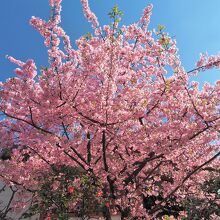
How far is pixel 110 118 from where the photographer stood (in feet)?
26.2

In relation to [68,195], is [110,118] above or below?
above

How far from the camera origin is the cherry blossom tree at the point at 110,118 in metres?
7.48

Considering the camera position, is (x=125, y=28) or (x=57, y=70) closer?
(x=57, y=70)

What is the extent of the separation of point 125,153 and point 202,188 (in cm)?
449

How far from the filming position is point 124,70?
383 inches

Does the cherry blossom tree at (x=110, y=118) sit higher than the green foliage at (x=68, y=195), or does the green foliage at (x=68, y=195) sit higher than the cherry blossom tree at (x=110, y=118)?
the cherry blossom tree at (x=110, y=118)

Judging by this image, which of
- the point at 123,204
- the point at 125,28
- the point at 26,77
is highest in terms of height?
the point at 125,28

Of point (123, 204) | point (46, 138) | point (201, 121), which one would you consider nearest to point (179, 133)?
point (201, 121)

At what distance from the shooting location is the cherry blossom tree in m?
7.48

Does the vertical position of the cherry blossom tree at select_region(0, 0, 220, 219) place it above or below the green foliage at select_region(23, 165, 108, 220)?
above

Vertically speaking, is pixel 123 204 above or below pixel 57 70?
below

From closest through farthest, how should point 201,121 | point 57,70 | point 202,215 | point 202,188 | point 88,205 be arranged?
1. point 88,205
2. point 201,121
3. point 57,70
4. point 202,215
5. point 202,188

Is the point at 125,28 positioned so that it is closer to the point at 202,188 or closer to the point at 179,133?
the point at 179,133

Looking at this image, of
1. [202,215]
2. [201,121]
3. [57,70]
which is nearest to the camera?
[201,121]
